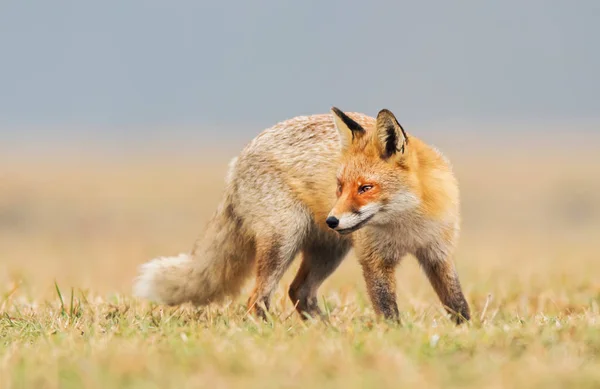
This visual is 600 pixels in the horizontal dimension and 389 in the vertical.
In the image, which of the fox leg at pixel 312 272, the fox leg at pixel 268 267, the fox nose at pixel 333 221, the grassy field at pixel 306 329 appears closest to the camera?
the grassy field at pixel 306 329

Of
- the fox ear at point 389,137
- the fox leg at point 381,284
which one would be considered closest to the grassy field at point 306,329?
the fox leg at point 381,284

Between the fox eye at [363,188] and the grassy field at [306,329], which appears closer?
the grassy field at [306,329]

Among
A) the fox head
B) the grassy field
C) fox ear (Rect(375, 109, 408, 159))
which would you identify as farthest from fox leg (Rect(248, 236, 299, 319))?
fox ear (Rect(375, 109, 408, 159))

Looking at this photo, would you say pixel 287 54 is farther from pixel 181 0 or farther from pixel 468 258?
pixel 468 258

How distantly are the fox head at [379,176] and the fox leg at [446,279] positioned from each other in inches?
18.5

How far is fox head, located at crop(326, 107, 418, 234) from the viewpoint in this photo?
644 cm

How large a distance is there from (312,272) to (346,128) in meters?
1.62

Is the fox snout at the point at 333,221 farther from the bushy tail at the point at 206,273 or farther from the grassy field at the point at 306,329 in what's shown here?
the bushy tail at the point at 206,273

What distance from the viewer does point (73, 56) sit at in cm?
17262

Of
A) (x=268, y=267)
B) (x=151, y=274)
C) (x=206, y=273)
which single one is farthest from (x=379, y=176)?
(x=151, y=274)

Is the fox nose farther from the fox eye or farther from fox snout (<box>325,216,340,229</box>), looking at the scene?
the fox eye

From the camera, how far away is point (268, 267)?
293 inches

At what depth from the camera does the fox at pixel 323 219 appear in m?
6.62

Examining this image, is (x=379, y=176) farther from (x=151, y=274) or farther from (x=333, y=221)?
(x=151, y=274)
